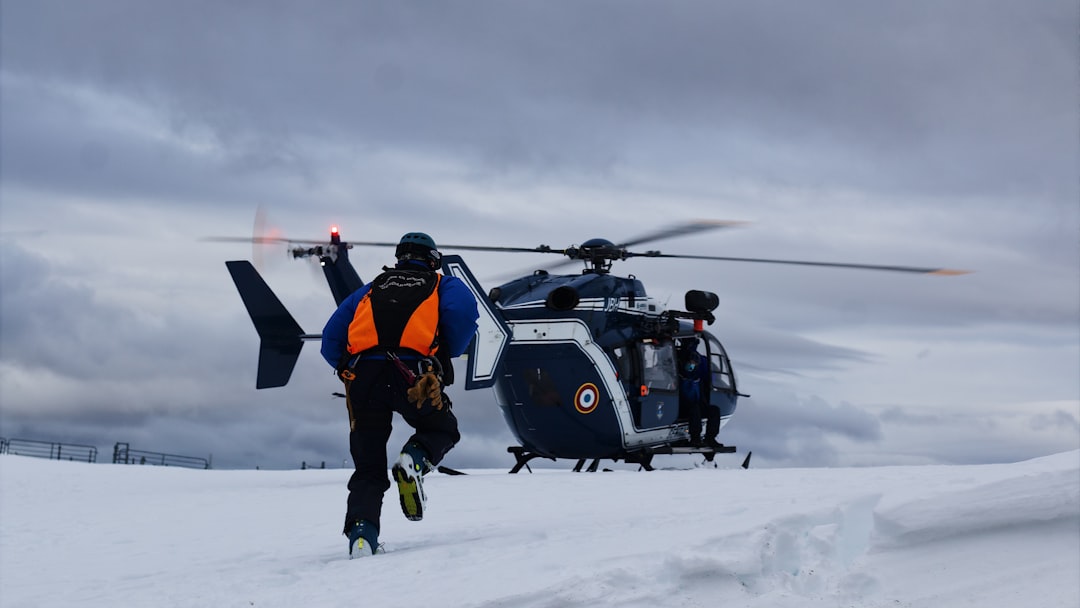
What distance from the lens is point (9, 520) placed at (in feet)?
32.2

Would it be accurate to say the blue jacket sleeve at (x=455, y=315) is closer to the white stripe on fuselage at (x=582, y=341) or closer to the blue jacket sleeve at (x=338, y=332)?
the blue jacket sleeve at (x=338, y=332)

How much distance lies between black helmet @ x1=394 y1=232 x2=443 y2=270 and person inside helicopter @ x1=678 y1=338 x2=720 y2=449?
29.7ft

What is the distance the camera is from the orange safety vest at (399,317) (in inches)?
239

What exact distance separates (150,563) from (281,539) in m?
0.96

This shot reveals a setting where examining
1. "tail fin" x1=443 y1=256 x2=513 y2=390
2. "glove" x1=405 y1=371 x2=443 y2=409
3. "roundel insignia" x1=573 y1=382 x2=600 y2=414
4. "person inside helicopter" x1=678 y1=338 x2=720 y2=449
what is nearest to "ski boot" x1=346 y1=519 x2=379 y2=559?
"glove" x1=405 y1=371 x2=443 y2=409

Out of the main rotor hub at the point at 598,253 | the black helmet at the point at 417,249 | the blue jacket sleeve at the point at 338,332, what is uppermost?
the main rotor hub at the point at 598,253

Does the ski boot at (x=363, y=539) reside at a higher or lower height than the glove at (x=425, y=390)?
lower

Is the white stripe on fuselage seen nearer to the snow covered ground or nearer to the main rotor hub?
the main rotor hub

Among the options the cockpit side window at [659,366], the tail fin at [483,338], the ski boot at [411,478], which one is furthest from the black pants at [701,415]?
the ski boot at [411,478]

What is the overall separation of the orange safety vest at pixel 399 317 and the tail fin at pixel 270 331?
25.6ft

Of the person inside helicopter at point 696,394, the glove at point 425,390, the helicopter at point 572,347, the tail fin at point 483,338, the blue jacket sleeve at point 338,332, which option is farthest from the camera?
the person inside helicopter at point 696,394

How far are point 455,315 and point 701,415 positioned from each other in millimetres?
9730

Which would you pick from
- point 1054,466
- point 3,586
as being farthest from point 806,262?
point 3,586

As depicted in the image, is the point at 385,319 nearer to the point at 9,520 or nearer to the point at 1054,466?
the point at 1054,466
